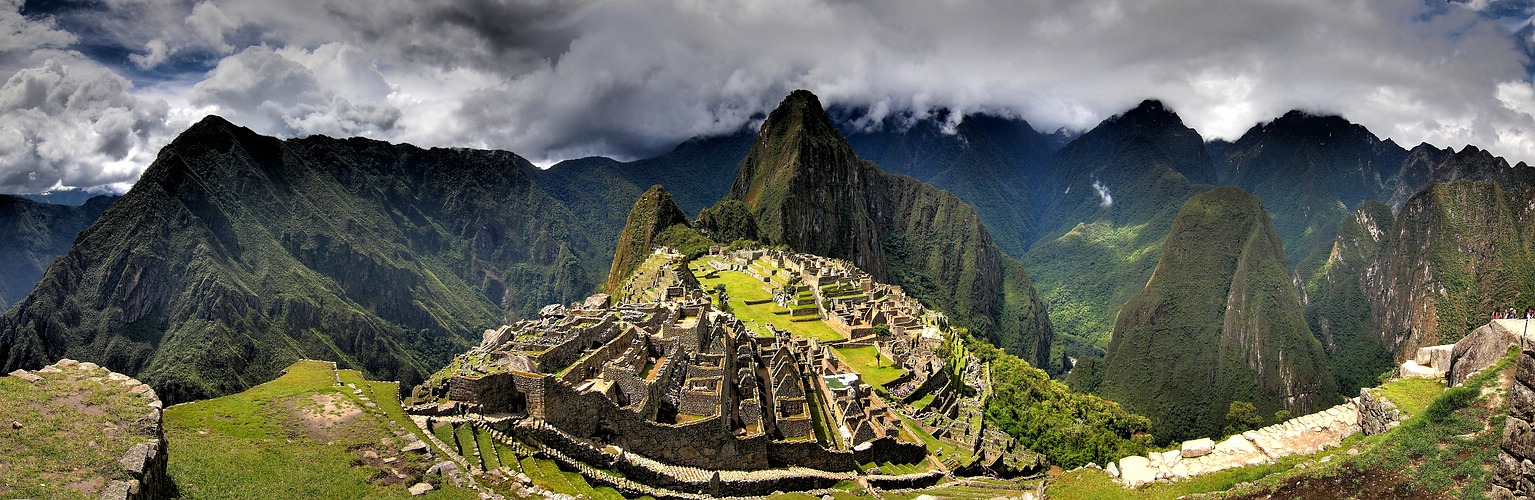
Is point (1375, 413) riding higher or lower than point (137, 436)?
higher

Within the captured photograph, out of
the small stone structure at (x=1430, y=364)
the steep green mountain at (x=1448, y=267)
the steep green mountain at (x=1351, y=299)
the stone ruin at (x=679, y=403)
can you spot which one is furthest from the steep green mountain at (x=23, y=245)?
the steep green mountain at (x=1448, y=267)

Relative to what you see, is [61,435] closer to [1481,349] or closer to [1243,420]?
[1481,349]

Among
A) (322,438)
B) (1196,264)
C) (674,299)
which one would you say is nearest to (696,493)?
(322,438)

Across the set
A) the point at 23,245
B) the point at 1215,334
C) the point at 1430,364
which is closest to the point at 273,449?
the point at 1430,364

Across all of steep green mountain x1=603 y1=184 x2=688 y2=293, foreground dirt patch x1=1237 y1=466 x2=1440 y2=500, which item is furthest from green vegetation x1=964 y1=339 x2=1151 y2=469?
steep green mountain x1=603 y1=184 x2=688 y2=293

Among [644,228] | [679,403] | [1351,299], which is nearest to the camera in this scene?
[679,403]

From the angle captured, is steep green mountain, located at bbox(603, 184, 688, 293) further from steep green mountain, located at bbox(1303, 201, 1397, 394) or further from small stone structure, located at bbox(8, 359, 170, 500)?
steep green mountain, located at bbox(1303, 201, 1397, 394)
